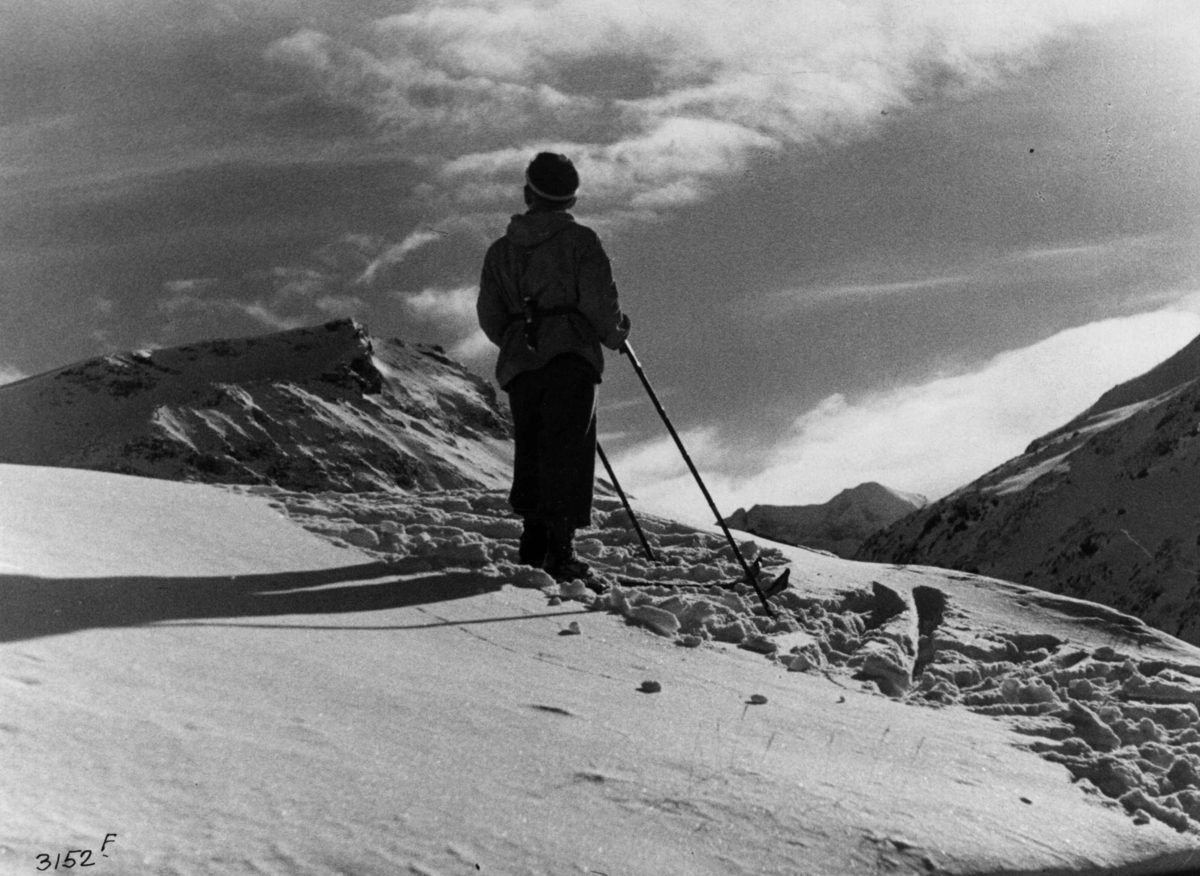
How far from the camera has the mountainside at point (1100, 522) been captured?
69188 mm

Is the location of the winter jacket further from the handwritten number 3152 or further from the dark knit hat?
the handwritten number 3152

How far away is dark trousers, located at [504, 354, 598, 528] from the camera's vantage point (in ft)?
23.3

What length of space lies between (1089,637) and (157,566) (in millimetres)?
5106

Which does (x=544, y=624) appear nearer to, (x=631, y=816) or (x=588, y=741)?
(x=588, y=741)

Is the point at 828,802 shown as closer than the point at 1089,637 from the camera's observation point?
Yes

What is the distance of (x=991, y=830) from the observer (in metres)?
3.60

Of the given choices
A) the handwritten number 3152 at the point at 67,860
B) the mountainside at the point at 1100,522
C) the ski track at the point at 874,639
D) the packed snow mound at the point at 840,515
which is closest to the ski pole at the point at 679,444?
the ski track at the point at 874,639

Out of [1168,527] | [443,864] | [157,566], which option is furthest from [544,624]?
[1168,527]

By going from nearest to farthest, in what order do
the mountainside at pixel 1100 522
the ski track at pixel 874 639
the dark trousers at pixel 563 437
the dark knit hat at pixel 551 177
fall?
the ski track at pixel 874 639, the dark trousers at pixel 563 437, the dark knit hat at pixel 551 177, the mountainside at pixel 1100 522

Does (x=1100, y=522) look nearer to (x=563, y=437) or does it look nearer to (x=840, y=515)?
(x=563, y=437)

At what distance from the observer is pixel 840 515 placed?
180000 millimetres

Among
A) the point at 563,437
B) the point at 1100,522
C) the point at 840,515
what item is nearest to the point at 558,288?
the point at 563,437

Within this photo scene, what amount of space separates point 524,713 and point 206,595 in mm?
2003

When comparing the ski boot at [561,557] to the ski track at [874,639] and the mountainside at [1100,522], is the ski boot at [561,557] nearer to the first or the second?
the ski track at [874,639]
